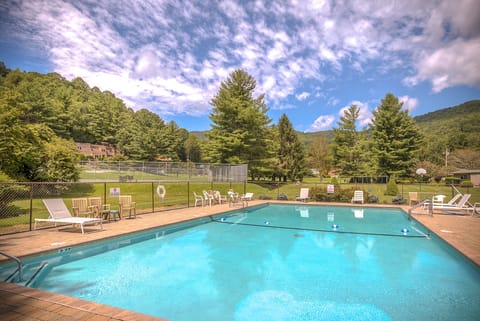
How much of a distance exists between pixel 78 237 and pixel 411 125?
3906 centimetres

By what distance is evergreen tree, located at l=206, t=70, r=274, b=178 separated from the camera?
100.0 ft

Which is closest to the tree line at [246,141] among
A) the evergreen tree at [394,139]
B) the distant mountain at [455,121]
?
the evergreen tree at [394,139]

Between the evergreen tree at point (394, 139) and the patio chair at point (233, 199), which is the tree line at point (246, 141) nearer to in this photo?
the evergreen tree at point (394, 139)

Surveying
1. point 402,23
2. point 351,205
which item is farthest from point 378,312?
point 402,23

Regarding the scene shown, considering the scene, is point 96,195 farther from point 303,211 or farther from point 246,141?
point 246,141

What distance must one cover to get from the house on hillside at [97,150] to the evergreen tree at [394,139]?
162 ft

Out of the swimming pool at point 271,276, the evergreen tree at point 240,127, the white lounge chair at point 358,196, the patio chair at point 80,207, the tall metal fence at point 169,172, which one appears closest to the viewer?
the swimming pool at point 271,276

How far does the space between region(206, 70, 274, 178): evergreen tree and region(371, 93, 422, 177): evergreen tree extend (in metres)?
14.3

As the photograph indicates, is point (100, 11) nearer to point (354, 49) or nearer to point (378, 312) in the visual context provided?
point (354, 49)

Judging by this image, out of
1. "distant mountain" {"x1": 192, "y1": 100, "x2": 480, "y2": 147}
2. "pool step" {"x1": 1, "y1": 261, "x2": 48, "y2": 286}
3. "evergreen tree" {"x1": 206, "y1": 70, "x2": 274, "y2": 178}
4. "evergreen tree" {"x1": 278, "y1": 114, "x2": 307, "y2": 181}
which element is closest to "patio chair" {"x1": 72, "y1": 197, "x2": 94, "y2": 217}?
"pool step" {"x1": 1, "y1": 261, "x2": 48, "y2": 286}

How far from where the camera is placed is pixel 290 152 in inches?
1566

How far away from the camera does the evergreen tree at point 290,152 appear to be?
130 ft

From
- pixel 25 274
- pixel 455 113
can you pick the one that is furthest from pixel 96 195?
pixel 455 113

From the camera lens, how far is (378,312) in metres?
4.27
